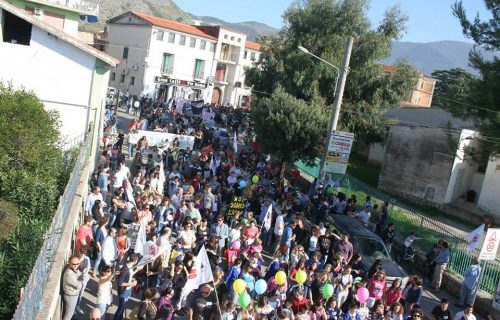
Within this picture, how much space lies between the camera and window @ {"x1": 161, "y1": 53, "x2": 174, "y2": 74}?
6281 cm

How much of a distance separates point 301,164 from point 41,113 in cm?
1658

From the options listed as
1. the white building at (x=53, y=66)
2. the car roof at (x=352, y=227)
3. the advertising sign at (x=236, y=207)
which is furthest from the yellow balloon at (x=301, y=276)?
the white building at (x=53, y=66)

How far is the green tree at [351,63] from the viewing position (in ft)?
100

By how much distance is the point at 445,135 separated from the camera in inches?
1217

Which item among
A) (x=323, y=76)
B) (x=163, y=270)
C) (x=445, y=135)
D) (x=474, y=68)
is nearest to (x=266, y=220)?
(x=163, y=270)

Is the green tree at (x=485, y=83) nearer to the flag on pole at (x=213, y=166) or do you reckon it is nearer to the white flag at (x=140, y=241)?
the flag on pole at (x=213, y=166)

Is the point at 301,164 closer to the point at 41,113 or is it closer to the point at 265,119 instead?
the point at 265,119

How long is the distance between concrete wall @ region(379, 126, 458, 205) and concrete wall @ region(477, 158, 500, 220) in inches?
75.3

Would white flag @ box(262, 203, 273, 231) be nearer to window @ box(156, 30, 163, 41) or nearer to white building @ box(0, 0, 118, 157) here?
white building @ box(0, 0, 118, 157)

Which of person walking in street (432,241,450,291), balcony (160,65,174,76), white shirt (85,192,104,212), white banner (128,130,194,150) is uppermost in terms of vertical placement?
balcony (160,65,174,76)

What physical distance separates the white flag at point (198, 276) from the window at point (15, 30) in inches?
470

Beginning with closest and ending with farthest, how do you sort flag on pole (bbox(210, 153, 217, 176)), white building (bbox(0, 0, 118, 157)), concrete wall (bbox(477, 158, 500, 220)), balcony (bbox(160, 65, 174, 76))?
white building (bbox(0, 0, 118, 157)), flag on pole (bbox(210, 153, 217, 176)), concrete wall (bbox(477, 158, 500, 220)), balcony (bbox(160, 65, 174, 76))

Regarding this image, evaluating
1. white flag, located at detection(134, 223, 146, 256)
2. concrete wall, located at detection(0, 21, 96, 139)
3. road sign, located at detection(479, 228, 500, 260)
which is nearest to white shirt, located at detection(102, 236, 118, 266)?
white flag, located at detection(134, 223, 146, 256)

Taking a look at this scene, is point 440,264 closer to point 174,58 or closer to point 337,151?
point 337,151
